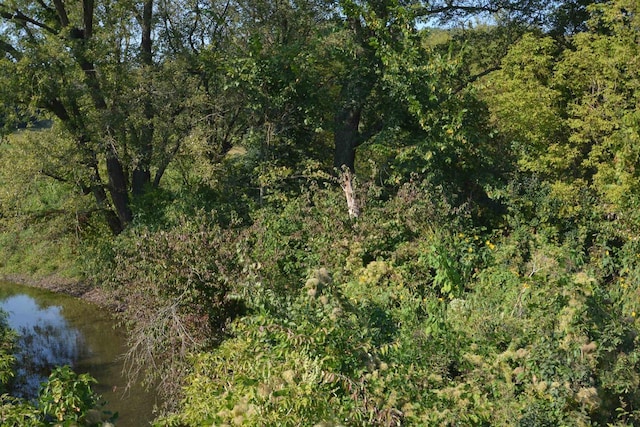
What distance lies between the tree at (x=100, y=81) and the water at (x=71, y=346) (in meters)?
2.78

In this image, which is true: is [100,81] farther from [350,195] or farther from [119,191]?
[350,195]

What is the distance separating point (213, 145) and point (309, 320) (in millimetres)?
8344

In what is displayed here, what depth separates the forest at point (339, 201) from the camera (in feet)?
17.4

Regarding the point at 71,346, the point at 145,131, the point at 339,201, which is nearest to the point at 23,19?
the point at 145,131

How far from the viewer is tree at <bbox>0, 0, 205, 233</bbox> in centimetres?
1288

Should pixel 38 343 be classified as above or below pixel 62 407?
below

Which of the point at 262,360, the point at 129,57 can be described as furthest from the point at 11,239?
the point at 262,360

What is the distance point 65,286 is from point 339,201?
9.34 meters

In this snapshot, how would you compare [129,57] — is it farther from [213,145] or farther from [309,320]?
[309,320]

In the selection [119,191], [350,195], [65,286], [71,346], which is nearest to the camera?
[350,195]

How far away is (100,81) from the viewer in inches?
538

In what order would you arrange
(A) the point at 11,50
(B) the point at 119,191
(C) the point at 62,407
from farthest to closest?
(B) the point at 119,191
(A) the point at 11,50
(C) the point at 62,407

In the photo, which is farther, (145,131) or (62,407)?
(145,131)

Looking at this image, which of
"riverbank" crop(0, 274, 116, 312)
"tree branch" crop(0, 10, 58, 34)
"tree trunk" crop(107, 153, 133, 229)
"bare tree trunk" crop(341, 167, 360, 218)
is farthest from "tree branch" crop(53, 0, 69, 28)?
"bare tree trunk" crop(341, 167, 360, 218)
